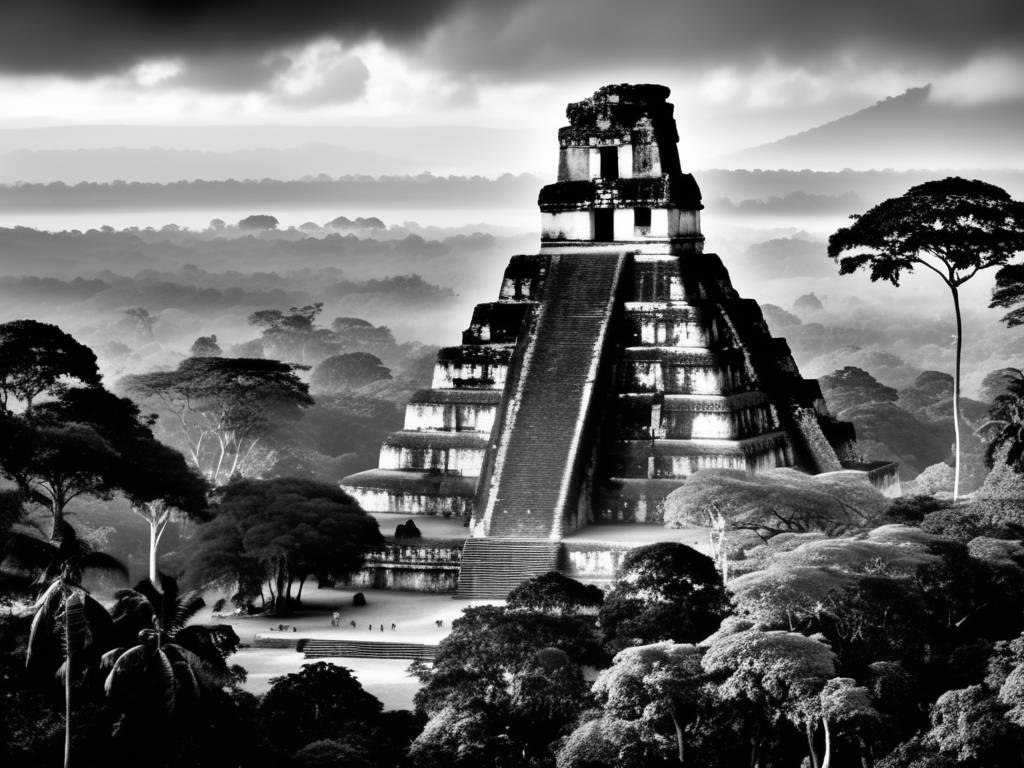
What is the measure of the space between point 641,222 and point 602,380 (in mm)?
3681

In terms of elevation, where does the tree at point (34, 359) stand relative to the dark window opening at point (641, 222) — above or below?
below

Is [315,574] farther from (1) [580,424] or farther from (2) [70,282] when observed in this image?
(2) [70,282]

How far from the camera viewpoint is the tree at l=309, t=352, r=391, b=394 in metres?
78.8

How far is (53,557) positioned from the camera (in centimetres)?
2228

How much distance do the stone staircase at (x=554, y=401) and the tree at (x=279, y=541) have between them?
2.55 meters

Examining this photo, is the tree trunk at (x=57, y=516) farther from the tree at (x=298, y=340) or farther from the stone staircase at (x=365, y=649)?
the tree at (x=298, y=340)

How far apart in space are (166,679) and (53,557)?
2.16m

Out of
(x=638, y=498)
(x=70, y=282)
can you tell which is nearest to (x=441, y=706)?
(x=638, y=498)

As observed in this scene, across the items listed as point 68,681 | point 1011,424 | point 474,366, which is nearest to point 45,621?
point 68,681

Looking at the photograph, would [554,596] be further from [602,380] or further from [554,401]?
[602,380]

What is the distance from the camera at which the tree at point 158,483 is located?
33781 millimetres

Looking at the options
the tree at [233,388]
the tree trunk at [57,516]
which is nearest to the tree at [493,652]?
the tree trunk at [57,516]

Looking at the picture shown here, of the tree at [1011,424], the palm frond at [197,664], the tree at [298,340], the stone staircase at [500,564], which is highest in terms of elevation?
the tree at [298,340]

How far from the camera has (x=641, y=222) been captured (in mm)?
37625
